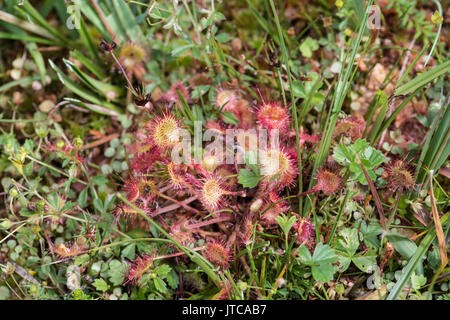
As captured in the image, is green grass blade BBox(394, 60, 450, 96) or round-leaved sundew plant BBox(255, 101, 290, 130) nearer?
green grass blade BBox(394, 60, 450, 96)

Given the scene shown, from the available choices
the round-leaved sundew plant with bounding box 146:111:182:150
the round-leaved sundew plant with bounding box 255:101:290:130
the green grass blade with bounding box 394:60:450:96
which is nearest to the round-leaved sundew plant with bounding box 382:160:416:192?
the green grass blade with bounding box 394:60:450:96

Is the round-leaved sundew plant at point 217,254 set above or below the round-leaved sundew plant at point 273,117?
below

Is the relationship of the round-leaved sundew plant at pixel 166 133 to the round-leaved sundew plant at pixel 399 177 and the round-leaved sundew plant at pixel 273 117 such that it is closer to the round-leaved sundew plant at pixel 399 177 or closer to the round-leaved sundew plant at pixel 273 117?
the round-leaved sundew plant at pixel 273 117

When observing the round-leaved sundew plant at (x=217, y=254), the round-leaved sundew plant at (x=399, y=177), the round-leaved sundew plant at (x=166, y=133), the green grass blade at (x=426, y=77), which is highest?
the green grass blade at (x=426, y=77)

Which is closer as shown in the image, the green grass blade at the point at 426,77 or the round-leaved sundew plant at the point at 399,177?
the green grass blade at the point at 426,77

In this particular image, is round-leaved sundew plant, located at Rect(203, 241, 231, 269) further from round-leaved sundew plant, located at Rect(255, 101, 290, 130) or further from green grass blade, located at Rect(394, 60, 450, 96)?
green grass blade, located at Rect(394, 60, 450, 96)

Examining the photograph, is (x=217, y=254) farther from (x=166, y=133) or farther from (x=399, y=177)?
(x=399, y=177)

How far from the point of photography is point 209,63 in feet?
5.26

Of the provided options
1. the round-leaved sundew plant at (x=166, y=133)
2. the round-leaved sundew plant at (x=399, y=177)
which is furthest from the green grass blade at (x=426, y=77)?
the round-leaved sundew plant at (x=166, y=133)

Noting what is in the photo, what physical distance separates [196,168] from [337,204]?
552mm
